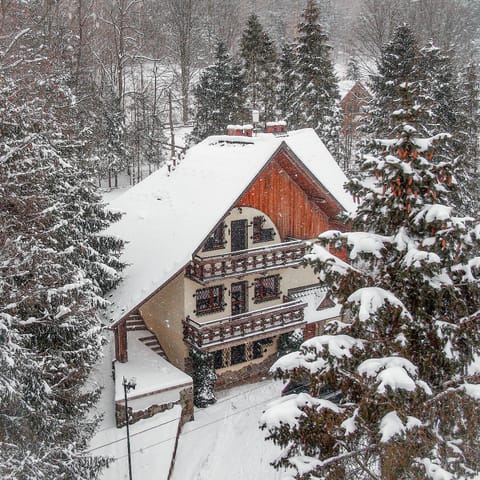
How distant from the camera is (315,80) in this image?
38750 mm

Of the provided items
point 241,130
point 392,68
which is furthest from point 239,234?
point 392,68

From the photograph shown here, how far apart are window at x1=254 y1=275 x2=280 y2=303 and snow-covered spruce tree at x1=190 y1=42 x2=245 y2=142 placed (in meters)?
20.3

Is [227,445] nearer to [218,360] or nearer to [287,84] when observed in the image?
[218,360]

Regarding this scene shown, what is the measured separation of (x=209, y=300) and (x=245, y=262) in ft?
7.60

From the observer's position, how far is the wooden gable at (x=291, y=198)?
23.1 m

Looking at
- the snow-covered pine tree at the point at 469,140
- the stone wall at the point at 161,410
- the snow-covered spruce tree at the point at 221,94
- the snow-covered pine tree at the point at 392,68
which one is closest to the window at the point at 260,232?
the stone wall at the point at 161,410

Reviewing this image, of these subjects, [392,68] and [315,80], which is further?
[315,80]

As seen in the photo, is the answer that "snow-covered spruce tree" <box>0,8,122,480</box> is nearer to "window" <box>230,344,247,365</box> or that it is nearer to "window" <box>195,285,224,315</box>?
"window" <box>195,285,224,315</box>

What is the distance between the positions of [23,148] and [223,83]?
1245 inches

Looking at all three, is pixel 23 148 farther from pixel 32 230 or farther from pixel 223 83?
pixel 223 83

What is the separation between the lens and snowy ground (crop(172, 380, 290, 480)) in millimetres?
17703

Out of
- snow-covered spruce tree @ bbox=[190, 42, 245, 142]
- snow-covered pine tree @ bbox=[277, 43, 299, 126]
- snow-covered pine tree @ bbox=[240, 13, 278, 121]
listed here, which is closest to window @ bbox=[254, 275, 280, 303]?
snow-covered spruce tree @ bbox=[190, 42, 245, 142]

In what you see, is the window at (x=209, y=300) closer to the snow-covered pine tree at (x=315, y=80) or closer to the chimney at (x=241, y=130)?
the chimney at (x=241, y=130)

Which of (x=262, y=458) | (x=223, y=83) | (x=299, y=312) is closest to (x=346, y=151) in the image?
(x=223, y=83)
